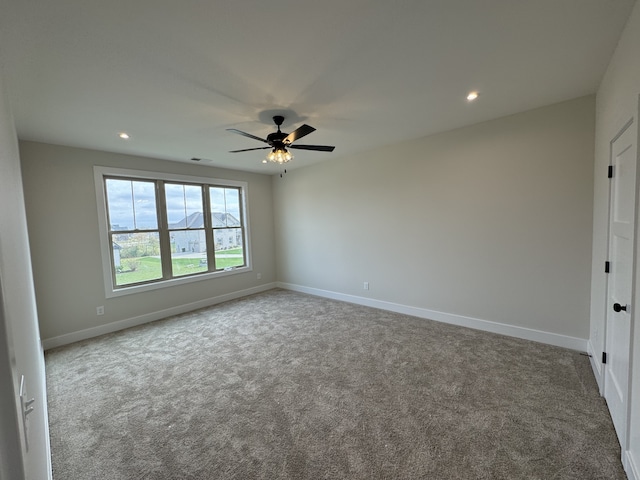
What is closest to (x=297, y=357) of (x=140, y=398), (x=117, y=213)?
(x=140, y=398)

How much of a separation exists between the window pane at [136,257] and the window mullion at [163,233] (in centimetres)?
6

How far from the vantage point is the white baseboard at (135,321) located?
3639 millimetres

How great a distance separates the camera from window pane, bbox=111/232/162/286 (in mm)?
4238

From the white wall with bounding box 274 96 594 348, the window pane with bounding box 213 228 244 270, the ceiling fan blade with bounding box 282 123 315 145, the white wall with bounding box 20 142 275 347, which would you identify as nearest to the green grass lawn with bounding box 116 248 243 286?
the window pane with bounding box 213 228 244 270

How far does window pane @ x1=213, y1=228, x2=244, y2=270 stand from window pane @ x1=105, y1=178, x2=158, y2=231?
1.18m

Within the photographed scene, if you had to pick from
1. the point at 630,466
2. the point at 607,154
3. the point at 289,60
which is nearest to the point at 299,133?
the point at 289,60

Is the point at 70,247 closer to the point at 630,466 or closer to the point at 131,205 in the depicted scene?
the point at 131,205

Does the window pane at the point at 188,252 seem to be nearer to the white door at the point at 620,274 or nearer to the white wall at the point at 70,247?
the white wall at the point at 70,247

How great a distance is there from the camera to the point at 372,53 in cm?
195

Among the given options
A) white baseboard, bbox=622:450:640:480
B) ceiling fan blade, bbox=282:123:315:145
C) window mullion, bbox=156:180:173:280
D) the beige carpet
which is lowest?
the beige carpet

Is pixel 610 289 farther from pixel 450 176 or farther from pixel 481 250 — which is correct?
pixel 450 176

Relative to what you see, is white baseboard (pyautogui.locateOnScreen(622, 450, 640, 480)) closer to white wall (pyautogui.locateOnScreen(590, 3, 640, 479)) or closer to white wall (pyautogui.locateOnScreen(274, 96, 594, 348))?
white wall (pyautogui.locateOnScreen(590, 3, 640, 479))

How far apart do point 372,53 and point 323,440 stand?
2.72 meters

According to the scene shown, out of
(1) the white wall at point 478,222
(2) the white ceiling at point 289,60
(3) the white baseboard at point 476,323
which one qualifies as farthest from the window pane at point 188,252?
(3) the white baseboard at point 476,323
